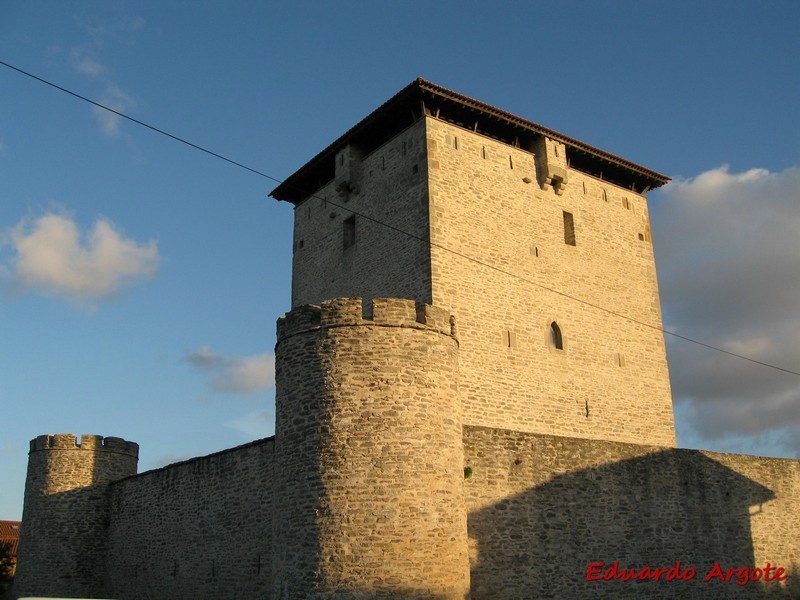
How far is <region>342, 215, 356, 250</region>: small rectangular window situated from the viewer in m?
20.0

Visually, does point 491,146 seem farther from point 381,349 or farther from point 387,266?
point 381,349

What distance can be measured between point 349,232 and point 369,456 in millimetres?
10463

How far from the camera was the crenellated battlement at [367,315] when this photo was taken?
11.0 metres

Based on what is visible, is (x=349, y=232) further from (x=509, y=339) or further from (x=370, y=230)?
(x=509, y=339)

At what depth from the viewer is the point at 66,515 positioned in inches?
720

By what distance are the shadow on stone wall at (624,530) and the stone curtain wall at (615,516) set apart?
0.02m

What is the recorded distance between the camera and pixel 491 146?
63.2 feet

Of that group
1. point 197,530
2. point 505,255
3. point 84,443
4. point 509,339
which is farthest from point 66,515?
point 505,255

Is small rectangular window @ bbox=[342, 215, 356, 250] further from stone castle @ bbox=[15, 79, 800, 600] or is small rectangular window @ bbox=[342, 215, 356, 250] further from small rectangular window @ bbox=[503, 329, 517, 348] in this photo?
small rectangular window @ bbox=[503, 329, 517, 348]

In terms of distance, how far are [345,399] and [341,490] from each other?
3.64 feet

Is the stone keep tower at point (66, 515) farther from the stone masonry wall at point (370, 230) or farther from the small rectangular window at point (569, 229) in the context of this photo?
the small rectangular window at point (569, 229)

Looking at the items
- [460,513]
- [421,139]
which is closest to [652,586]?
[460,513]

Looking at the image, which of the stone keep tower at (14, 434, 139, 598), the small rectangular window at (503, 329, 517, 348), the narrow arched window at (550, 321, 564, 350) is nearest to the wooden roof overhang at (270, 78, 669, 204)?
the narrow arched window at (550, 321, 564, 350)

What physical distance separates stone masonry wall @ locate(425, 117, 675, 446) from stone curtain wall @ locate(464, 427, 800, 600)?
3.35m
